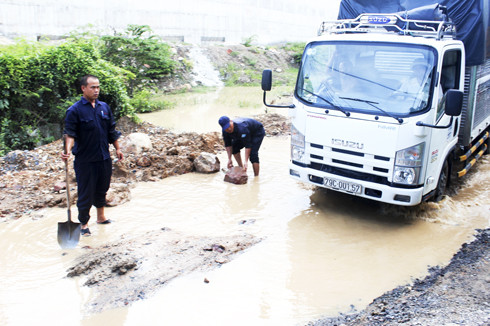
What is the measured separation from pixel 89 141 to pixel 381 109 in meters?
3.73

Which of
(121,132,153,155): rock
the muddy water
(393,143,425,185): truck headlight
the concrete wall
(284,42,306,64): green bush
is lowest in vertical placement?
the muddy water

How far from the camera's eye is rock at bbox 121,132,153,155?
8810 millimetres

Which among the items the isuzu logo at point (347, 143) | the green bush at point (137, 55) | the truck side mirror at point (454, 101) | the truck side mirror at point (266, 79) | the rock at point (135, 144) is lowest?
the rock at point (135, 144)

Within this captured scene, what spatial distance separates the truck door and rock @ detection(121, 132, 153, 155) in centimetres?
564

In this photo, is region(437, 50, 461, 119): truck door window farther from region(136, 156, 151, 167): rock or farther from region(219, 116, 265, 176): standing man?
region(136, 156, 151, 167): rock

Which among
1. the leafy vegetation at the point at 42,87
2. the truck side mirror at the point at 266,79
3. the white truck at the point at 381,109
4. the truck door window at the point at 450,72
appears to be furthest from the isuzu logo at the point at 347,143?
the leafy vegetation at the point at 42,87

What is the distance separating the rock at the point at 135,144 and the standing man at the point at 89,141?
9.90ft

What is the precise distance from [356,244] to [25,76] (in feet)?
25.4

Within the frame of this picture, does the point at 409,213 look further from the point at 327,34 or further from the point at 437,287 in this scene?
the point at 327,34

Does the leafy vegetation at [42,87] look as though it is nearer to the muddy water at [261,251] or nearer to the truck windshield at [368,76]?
the muddy water at [261,251]

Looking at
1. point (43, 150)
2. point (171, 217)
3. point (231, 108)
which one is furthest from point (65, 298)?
point (231, 108)

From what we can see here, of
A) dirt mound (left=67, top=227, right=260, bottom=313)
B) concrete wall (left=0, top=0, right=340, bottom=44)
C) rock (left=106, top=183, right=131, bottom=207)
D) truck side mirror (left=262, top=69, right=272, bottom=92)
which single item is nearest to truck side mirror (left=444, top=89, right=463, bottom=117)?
truck side mirror (left=262, top=69, right=272, bottom=92)

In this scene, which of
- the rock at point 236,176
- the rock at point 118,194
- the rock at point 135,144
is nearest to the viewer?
the rock at point 118,194

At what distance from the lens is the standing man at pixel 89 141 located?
17.5 feet
